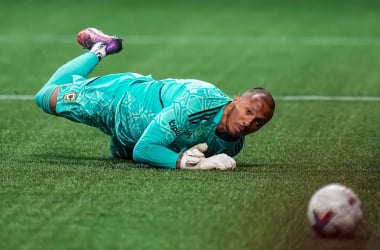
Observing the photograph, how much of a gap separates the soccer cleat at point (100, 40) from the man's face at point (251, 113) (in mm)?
1673

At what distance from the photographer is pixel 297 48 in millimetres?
12852

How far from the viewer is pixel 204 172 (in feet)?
21.4

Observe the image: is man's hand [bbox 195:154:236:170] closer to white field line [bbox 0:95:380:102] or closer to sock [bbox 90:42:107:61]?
sock [bbox 90:42:107:61]

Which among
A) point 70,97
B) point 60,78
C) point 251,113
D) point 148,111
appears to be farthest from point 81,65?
point 251,113

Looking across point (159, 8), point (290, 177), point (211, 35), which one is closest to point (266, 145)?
point (290, 177)

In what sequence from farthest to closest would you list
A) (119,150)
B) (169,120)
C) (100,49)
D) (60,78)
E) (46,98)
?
(100,49) → (60,78) → (46,98) → (119,150) → (169,120)

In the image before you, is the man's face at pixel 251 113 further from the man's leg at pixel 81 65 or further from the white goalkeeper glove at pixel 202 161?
the man's leg at pixel 81 65

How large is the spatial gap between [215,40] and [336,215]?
8333 millimetres

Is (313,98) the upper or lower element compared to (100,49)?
lower

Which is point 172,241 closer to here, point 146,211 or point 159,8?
point 146,211

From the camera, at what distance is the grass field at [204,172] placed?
529 centimetres

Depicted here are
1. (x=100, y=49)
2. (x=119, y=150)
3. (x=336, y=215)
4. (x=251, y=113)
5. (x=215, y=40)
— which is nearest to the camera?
(x=336, y=215)

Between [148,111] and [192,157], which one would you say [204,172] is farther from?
[148,111]

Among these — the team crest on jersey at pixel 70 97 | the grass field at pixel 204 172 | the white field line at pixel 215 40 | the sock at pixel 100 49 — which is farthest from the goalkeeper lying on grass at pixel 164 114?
the white field line at pixel 215 40
